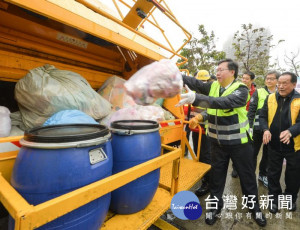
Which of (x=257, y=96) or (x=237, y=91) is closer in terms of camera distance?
(x=237, y=91)

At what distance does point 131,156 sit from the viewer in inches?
60.7

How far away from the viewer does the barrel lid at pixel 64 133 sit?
102 centimetres

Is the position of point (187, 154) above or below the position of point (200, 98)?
below

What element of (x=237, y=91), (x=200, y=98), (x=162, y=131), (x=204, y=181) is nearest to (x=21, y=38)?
(x=162, y=131)

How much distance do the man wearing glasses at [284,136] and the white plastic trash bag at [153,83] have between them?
184 cm

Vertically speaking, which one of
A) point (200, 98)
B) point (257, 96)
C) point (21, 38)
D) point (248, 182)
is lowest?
point (248, 182)

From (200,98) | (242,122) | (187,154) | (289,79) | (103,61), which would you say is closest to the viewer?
(200,98)

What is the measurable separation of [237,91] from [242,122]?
395 millimetres

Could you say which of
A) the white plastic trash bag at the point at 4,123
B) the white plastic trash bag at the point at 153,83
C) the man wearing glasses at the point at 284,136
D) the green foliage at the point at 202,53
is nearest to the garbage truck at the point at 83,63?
the white plastic trash bag at the point at 4,123

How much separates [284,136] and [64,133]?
2.56 meters

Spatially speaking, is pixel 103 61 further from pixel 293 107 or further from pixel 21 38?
pixel 293 107

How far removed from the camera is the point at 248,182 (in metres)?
2.27

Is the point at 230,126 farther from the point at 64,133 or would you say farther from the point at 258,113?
the point at 64,133

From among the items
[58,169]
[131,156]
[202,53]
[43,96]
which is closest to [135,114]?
[131,156]
